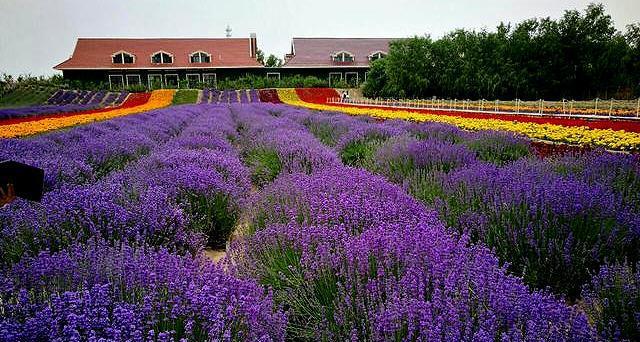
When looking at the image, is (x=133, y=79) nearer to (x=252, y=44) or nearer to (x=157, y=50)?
(x=157, y=50)

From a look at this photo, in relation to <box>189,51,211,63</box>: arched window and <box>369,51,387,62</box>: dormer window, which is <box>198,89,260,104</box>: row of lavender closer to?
<box>189,51,211,63</box>: arched window

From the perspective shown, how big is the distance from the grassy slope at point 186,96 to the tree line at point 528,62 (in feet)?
49.1

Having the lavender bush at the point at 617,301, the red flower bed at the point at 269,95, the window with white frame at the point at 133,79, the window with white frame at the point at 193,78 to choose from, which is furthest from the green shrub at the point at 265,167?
the window with white frame at the point at 133,79

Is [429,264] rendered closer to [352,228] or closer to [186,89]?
[352,228]

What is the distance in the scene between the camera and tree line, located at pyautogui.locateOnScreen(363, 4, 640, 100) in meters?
30.4

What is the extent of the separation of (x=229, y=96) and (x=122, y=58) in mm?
14459

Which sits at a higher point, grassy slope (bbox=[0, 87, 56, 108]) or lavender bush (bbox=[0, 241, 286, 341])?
grassy slope (bbox=[0, 87, 56, 108])

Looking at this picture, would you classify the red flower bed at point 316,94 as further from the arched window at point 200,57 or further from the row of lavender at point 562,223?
the row of lavender at point 562,223

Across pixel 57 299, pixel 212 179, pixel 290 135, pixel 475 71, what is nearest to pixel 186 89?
pixel 475 71

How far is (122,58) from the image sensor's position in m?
44.2

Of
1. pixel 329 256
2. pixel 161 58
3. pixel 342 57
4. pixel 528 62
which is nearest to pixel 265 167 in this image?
pixel 329 256

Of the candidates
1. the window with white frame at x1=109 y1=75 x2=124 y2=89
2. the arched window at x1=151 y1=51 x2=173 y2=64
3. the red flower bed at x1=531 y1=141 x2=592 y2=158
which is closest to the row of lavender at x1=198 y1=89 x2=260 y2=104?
the arched window at x1=151 y1=51 x2=173 y2=64

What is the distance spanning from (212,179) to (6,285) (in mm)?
2232

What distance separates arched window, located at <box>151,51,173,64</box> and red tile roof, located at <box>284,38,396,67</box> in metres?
10.9
